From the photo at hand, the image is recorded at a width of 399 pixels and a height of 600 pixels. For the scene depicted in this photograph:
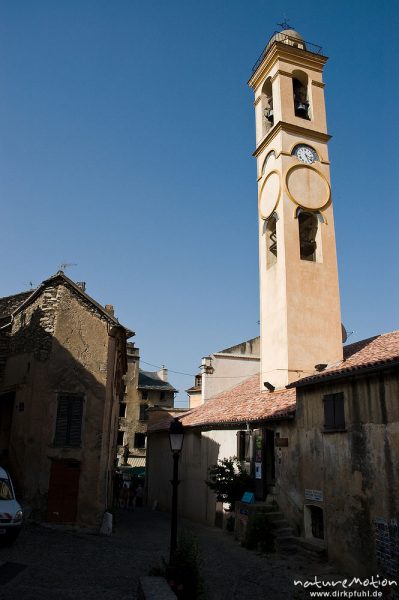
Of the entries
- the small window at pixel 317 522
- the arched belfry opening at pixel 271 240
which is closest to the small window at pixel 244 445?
the small window at pixel 317 522

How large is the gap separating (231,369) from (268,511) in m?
19.0

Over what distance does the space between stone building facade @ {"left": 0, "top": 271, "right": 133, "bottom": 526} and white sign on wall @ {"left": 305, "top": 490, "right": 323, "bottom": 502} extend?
7.13 meters

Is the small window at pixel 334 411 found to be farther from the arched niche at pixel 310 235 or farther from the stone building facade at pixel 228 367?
the stone building facade at pixel 228 367

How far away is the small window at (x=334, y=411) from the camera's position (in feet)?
42.9

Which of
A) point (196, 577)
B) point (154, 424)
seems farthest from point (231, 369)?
point (196, 577)

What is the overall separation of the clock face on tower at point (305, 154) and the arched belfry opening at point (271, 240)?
119 inches

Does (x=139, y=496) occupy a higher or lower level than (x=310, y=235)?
lower

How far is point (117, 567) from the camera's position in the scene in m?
11.6

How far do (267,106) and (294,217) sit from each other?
7648 millimetres

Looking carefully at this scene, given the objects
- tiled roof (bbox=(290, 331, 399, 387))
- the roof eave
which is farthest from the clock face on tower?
the roof eave

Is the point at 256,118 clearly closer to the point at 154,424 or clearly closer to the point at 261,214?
the point at 261,214

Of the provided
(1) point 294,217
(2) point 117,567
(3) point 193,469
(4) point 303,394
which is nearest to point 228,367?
(3) point 193,469

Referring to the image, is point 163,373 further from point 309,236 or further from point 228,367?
point 309,236

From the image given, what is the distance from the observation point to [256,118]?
25.9m
